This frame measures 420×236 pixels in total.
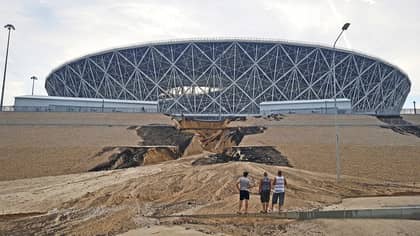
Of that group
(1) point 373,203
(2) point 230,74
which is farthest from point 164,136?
(2) point 230,74

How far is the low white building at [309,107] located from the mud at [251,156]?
62.2ft

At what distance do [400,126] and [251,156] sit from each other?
16803 mm

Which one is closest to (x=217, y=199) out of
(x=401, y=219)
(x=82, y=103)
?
(x=401, y=219)

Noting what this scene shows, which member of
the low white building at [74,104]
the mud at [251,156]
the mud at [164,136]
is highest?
the low white building at [74,104]

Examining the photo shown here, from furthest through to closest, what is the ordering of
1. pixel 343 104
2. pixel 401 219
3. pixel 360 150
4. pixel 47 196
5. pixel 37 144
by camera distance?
pixel 343 104, pixel 37 144, pixel 360 150, pixel 47 196, pixel 401 219

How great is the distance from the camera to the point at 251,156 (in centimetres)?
2291

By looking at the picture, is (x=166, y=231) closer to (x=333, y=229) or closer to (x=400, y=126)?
(x=333, y=229)

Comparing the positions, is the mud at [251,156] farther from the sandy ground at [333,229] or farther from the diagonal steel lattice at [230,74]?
the diagonal steel lattice at [230,74]

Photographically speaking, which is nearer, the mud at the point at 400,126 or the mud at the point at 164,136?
the mud at the point at 164,136

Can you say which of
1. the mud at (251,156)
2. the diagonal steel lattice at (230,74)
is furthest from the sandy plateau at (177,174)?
the diagonal steel lattice at (230,74)

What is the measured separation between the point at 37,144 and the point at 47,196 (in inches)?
489

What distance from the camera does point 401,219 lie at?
9.61m

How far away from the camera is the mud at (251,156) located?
21.6 m

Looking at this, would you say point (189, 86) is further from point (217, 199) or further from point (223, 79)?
point (217, 199)
